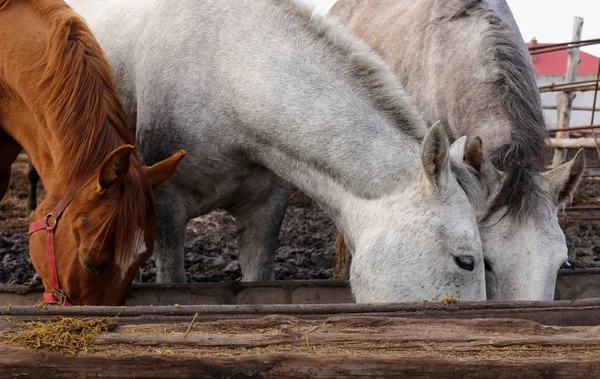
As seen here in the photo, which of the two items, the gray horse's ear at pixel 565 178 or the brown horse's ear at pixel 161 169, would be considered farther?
the gray horse's ear at pixel 565 178

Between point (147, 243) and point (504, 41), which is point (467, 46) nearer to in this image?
point (504, 41)

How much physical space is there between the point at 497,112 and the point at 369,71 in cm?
69

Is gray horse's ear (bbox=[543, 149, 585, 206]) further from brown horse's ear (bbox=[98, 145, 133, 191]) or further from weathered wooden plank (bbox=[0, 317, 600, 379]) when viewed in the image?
brown horse's ear (bbox=[98, 145, 133, 191])

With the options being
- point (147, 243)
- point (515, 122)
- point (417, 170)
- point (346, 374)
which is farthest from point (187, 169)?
point (346, 374)

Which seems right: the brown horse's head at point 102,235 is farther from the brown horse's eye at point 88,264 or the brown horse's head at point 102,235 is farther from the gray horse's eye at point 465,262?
the gray horse's eye at point 465,262

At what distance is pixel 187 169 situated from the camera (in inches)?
132

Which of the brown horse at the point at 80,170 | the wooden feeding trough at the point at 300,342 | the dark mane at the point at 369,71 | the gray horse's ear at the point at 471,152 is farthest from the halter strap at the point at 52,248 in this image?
the gray horse's ear at the point at 471,152

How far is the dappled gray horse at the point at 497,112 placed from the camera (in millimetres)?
2883

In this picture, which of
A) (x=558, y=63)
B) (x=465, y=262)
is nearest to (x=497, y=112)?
(x=465, y=262)

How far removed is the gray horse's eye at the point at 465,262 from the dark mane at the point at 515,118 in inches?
14.0

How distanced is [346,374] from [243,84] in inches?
66.0

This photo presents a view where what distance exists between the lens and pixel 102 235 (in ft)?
8.29

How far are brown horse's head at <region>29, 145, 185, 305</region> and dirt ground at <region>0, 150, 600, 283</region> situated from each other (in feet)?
5.42

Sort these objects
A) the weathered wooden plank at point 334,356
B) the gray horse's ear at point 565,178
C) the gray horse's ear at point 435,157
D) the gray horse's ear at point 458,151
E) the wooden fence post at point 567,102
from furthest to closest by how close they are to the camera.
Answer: the wooden fence post at point 567,102 → the gray horse's ear at point 565,178 → the gray horse's ear at point 458,151 → the gray horse's ear at point 435,157 → the weathered wooden plank at point 334,356
